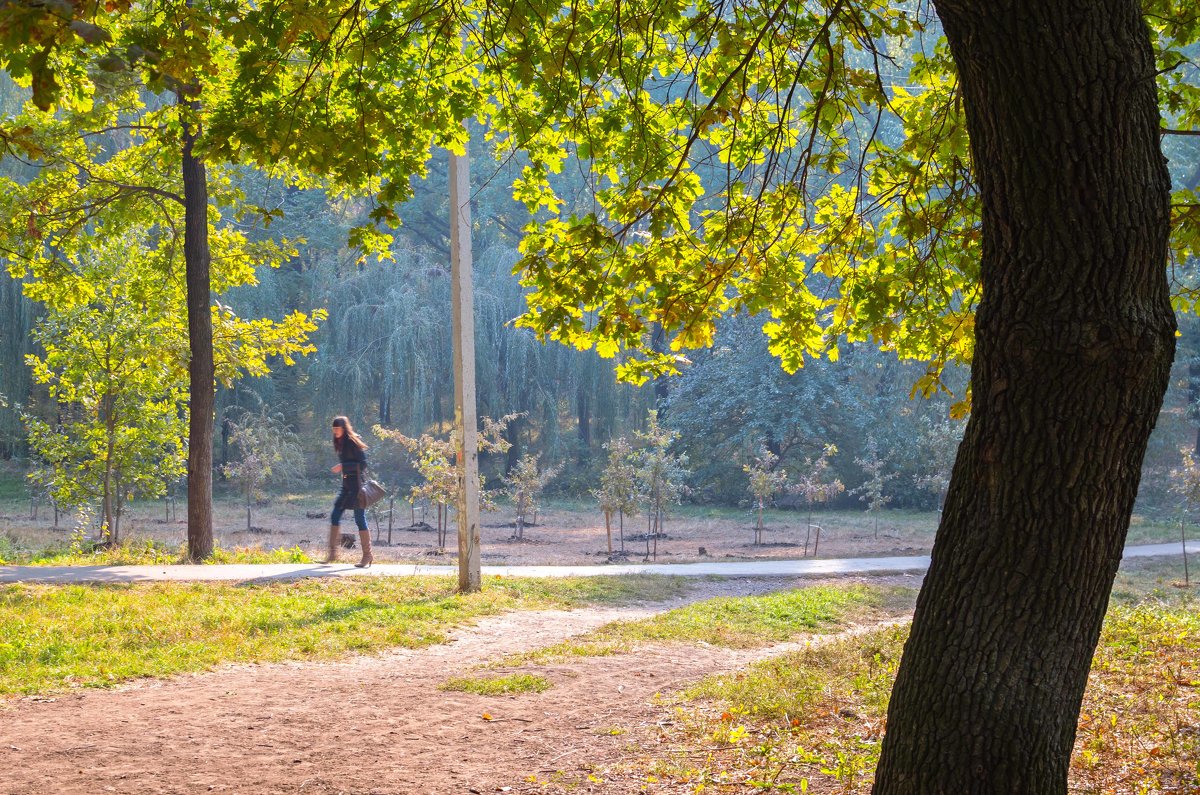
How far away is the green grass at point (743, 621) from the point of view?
328 inches

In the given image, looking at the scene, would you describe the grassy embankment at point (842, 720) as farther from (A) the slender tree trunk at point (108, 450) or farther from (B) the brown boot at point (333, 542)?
(A) the slender tree trunk at point (108, 450)

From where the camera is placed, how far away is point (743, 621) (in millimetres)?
10141

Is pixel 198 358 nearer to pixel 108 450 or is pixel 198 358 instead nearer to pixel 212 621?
pixel 108 450

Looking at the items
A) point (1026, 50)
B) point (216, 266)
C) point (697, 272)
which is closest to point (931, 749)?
point (1026, 50)

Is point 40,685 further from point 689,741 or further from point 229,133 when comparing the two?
point 689,741

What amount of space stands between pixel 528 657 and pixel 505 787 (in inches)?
125

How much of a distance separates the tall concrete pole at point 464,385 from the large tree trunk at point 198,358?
3.91 m

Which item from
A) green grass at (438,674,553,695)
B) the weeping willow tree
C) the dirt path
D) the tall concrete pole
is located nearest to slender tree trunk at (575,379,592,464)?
the weeping willow tree

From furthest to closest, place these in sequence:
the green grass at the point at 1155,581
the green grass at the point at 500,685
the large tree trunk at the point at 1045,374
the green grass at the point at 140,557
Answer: the green grass at the point at 1155,581, the green grass at the point at 140,557, the green grass at the point at 500,685, the large tree trunk at the point at 1045,374

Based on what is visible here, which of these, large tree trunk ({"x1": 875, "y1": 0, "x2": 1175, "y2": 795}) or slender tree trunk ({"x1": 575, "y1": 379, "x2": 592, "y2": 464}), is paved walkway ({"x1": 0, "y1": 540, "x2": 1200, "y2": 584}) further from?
slender tree trunk ({"x1": 575, "y1": 379, "x2": 592, "y2": 464})

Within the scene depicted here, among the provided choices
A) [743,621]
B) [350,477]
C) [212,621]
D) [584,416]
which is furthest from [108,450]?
[584,416]

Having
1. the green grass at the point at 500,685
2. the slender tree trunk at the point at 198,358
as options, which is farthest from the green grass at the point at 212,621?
the slender tree trunk at the point at 198,358

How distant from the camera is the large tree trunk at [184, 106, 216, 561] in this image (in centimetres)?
1288

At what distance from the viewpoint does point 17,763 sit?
187 inches
